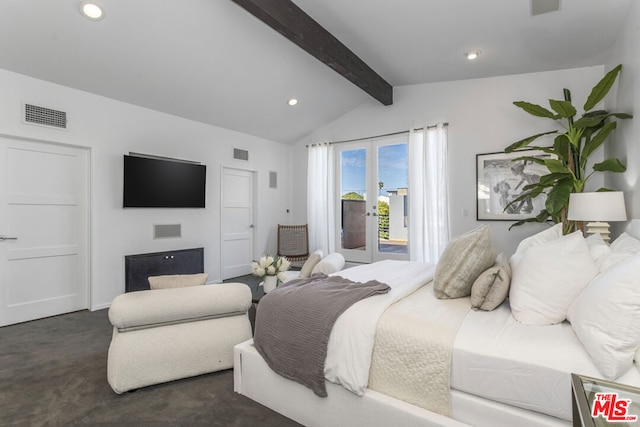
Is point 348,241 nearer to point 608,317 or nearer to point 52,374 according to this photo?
point 52,374

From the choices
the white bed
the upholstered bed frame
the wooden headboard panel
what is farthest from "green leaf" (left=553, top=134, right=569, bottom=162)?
the wooden headboard panel

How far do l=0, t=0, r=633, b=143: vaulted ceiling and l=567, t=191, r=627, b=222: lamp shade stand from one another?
5.42 ft

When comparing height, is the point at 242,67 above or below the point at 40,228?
above

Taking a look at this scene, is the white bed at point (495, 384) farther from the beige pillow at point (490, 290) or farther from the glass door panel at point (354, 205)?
the glass door panel at point (354, 205)

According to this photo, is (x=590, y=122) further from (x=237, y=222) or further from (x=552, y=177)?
(x=237, y=222)

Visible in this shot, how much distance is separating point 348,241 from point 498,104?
10.3 ft

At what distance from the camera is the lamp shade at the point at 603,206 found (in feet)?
8.43

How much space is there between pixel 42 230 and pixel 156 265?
1246 mm

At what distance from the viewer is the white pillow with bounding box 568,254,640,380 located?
116 cm

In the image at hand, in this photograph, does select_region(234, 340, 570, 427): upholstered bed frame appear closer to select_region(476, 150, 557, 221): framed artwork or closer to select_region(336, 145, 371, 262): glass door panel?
select_region(476, 150, 557, 221): framed artwork

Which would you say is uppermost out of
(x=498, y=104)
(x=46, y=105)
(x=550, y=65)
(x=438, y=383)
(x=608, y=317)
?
(x=550, y=65)

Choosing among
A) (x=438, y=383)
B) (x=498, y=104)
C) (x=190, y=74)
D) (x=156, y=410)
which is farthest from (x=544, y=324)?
(x=190, y=74)

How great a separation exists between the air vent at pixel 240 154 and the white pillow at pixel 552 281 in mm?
4746

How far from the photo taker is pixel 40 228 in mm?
3586
